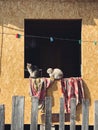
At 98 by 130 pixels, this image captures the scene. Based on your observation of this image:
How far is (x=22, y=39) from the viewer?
13.2m

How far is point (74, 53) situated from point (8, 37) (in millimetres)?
4994

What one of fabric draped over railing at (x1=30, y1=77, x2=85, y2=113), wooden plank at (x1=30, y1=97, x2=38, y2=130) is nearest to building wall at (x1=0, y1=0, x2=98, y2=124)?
fabric draped over railing at (x1=30, y1=77, x2=85, y2=113)

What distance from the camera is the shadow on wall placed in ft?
A: 43.3

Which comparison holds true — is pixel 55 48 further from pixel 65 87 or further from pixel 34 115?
pixel 34 115

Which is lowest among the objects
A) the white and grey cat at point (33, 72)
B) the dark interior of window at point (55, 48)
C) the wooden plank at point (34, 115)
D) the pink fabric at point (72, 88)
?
the wooden plank at point (34, 115)

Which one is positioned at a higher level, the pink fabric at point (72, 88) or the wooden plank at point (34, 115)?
the pink fabric at point (72, 88)

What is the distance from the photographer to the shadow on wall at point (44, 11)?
1320 centimetres

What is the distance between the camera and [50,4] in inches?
522

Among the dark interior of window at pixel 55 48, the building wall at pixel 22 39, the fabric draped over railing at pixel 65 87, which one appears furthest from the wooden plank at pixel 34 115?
the dark interior of window at pixel 55 48

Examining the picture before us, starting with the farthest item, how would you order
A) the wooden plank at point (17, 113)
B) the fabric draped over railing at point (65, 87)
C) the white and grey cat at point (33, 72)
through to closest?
1. the white and grey cat at point (33, 72)
2. the fabric draped over railing at point (65, 87)
3. the wooden plank at point (17, 113)

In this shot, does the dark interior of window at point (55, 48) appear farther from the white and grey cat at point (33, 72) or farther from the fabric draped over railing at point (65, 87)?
the fabric draped over railing at point (65, 87)

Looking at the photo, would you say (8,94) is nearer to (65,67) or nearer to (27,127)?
(27,127)

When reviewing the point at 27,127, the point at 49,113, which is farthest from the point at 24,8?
the point at 49,113

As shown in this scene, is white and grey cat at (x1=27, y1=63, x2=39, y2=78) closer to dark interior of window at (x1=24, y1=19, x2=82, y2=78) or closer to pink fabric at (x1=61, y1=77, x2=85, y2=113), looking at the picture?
pink fabric at (x1=61, y1=77, x2=85, y2=113)
